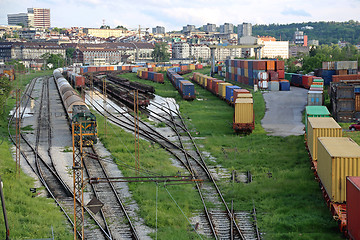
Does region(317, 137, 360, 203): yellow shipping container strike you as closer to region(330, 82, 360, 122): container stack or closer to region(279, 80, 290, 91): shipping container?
region(330, 82, 360, 122): container stack

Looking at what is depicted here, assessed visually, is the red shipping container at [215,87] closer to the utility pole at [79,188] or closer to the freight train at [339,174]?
the freight train at [339,174]

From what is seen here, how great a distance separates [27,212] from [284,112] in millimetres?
37372

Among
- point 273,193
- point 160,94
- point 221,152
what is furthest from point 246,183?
point 160,94

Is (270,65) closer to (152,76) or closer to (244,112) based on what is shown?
(152,76)

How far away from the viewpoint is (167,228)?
69.9 ft

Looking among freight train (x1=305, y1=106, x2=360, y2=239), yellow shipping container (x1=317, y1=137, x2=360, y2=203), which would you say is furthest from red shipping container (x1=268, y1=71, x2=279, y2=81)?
yellow shipping container (x1=317, y1=137, x2=360, y2=203)

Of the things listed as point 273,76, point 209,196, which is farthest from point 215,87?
point 209,196

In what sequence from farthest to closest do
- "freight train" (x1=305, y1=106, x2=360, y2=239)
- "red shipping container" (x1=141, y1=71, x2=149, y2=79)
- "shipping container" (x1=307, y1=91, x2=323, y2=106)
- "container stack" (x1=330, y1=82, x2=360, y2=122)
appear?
"red shipping container" (x1=141, y1=71, x2=149, y2=79) < "shipping container" (x1=307, y1=91, x2=323, y2=106) < "container stack" (x1=330, y1=82, x2=360, y2=122) < "freight train" (x1=305, y1=106, x2=360, y2=239)

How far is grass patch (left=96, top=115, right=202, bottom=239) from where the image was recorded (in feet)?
71.1

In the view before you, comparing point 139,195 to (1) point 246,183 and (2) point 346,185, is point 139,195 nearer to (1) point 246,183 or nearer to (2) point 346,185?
(1) point 246,183

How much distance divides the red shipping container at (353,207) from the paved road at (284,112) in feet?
78.9

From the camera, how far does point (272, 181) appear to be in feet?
91.9

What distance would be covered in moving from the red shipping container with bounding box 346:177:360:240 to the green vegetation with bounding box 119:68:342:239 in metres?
1.41

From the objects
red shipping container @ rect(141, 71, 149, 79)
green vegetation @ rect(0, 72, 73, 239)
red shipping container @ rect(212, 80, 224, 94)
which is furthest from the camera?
red shipping container @ rect(141, 71, 149, 79)
